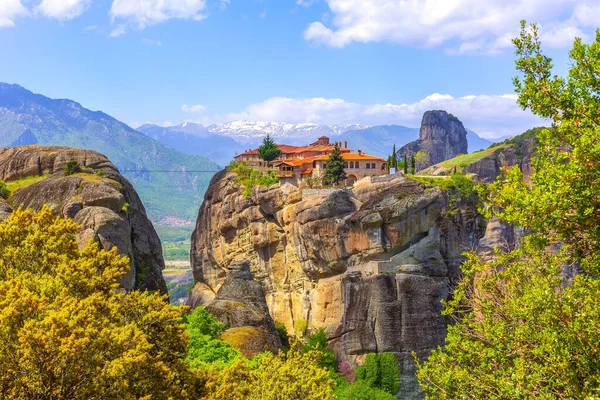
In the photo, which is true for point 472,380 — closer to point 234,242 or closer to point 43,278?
point 43,278

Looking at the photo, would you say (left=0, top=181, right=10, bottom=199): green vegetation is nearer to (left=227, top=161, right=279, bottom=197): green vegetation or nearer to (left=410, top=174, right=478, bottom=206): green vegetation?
(left=227, top=161, right=279, bottom=197): green vegetation

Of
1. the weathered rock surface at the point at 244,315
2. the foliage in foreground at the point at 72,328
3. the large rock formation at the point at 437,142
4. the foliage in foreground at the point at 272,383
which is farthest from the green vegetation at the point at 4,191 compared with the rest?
the large rock formation at the point at 437,142

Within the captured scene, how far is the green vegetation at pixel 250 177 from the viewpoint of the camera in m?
83.8

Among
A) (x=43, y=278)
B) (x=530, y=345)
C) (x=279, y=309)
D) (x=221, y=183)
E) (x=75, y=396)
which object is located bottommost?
(x=279, y=309)

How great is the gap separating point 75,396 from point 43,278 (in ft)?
22.0

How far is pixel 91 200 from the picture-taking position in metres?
46.7

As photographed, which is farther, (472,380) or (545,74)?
(472,380)

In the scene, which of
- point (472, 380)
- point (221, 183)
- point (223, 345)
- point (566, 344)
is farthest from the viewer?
point (221, 183)

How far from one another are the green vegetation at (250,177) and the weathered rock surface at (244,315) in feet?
70.9

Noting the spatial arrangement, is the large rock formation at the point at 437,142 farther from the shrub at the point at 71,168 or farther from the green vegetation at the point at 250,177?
the shrub at the point at 71,168

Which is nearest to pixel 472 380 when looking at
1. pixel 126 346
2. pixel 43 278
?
Answer: pixel 126 346

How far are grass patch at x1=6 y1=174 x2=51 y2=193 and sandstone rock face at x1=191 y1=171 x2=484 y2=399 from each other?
2111 cm

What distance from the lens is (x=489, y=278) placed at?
78.0 feet

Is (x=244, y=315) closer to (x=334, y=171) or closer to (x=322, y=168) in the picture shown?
(x=334, y=171)
